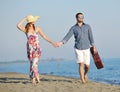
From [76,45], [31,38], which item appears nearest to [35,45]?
[31,38]

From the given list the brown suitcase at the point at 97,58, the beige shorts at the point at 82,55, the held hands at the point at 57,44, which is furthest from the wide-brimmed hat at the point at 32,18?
the brown suitcase at the point at 97,58

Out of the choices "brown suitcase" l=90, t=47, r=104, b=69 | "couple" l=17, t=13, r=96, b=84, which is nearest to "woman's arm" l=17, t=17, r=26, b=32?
"couple" l=17, t=13, r=96, b=84

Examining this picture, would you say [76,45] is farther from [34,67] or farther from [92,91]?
[92,91]

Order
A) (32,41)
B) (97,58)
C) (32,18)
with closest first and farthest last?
(32,18), (32,41), (97,58)

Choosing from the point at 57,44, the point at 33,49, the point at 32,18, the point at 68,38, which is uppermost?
the point at 32,18

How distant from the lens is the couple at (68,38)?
13.1 metres

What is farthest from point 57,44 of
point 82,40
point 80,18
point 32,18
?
point 32,18

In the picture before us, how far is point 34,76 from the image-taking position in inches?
524

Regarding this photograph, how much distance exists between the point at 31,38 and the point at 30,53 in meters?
0.45

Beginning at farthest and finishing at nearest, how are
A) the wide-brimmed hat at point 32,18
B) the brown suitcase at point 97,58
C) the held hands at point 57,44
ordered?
the brown suitcase at point 97,58
the held hands at point 57,44
the wide-brimmed hat at point 32,18

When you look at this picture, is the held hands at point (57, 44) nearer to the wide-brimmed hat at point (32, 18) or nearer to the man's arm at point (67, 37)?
the man's arm at point (67, 37)

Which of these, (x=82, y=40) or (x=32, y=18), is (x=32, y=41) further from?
(x=82, y=40)

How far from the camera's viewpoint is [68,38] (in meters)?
13.6

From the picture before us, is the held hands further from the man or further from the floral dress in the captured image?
the floral dress
